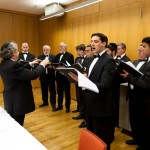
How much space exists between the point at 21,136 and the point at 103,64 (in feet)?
3.78

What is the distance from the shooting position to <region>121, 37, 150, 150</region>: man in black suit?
2326 millimetres

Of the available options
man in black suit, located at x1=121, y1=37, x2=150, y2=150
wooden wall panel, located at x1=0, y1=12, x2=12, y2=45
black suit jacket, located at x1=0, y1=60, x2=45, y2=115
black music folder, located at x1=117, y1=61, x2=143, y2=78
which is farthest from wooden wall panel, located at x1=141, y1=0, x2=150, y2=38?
wooden wall panel, located at x1=0, y1=12, x2=12, y2=45

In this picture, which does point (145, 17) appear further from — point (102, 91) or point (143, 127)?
point (102, 91)

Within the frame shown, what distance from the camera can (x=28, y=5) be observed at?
6.27 metres

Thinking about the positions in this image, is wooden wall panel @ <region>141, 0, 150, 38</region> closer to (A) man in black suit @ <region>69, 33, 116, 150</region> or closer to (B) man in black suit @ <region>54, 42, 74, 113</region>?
(B) man in black suit @ <region>54, 42, 74, 113</region>

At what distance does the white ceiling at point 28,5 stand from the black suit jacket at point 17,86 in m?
3.93

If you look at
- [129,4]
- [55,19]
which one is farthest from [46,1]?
[129,4]

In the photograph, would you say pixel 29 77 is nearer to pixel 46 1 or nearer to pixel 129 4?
pixel 129 4

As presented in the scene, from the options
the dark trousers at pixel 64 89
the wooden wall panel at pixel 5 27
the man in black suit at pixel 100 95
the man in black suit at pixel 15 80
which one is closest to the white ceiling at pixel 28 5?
the wooden wall panel at pixel 5 27

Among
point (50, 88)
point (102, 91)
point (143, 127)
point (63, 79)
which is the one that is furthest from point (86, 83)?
point (50, 88)

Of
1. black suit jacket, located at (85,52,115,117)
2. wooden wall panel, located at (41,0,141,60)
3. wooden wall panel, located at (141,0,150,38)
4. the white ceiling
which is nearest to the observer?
black suit jacket, located at (85,52,115,117)

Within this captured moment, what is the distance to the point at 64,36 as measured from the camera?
638 cm

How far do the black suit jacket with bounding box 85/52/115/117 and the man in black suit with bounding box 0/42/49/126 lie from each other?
0.78m

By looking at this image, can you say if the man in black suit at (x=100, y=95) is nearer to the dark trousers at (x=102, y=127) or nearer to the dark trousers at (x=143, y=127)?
the dark trousers at (x=102, y=127)
